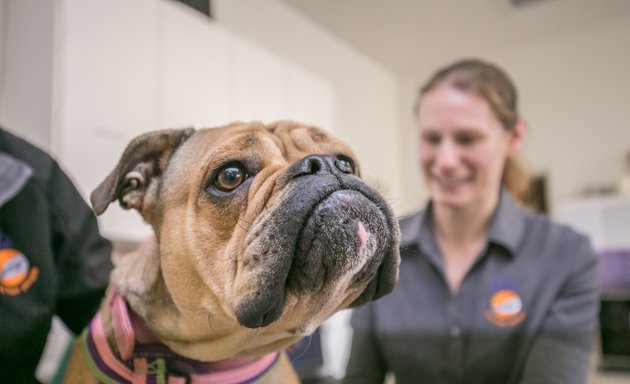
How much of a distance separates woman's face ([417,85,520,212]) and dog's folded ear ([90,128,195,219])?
9.7 inches

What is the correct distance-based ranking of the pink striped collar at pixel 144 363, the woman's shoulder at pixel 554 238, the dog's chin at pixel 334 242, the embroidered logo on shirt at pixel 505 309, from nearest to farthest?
1. the dog's chin at pixel 334 242
2. the pink striped collar at pixel 144 363
3. the embroidered logo on shirt at pixel 505 309
4. the woman's shoulder at pixel 554 238

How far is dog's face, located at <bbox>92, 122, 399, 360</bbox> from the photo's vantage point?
1.40 feet

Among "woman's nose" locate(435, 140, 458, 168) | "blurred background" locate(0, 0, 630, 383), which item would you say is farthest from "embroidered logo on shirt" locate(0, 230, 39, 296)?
"woman's nose" locate(435, 140, 458, 168)

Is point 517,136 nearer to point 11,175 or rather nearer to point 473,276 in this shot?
point 473,276

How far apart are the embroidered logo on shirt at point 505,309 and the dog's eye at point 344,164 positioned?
393 mm

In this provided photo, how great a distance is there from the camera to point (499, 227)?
84 cm

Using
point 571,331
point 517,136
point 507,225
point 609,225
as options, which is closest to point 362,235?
point 517,136

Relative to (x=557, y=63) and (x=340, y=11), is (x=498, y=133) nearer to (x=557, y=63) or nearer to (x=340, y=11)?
(x=557, y=63)

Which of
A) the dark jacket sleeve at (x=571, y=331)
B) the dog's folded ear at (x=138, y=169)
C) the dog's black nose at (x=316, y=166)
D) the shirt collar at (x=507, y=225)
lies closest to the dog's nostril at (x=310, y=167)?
the dog's black nose at (x=316, y=166)

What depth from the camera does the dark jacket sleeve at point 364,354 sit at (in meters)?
0.65

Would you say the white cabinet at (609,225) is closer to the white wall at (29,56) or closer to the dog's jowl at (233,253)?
the dog's jowl at (233,253)

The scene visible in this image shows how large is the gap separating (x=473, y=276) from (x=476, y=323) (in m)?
0.07

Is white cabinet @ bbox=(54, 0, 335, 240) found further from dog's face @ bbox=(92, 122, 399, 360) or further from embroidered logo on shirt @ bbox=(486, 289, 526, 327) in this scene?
embroidered logo on shirt @ bbox=(486, 289, 526, 327)

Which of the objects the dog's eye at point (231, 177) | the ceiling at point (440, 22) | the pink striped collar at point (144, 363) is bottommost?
the pink striped collar at point (144, 363)
